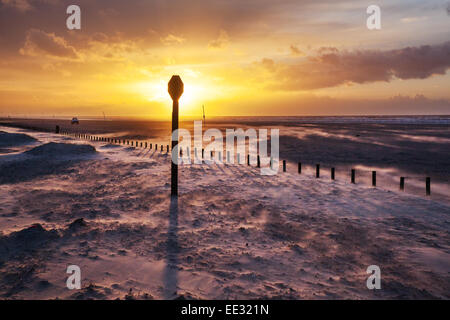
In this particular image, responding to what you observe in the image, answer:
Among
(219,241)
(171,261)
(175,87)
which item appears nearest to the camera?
(171,261)

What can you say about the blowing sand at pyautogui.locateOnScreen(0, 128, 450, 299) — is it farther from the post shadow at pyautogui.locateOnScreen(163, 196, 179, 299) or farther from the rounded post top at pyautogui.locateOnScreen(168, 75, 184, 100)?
the rounded post top at pyautogui.locateOnScreen(168, 75, 184, 100)

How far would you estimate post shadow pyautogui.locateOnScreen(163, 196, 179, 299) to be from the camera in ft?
15.0

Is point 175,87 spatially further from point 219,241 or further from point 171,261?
point 171,261

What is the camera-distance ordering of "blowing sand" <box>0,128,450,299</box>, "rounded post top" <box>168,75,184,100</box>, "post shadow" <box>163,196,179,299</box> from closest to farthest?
"post shadow" <box>163,196,179,299</box> < "blowing sand" <box>0,128,450,299</box> < "rounded post top" <box>168,75,184,100</box>

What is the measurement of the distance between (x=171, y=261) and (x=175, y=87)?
6.22m

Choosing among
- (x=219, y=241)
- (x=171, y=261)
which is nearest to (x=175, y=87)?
(x=219, y=241)

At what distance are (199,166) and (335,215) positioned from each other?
9.95 metres

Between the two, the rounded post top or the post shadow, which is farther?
the rounded post top

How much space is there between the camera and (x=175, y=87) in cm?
974

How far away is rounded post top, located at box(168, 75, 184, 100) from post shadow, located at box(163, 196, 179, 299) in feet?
13.4

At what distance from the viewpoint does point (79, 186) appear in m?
11.9

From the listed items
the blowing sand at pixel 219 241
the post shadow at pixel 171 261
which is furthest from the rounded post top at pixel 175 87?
the post shadow at pixel 171 261

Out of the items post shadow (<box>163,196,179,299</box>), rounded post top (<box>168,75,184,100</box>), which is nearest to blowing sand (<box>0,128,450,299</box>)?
post shadow (<box>163,196,179,299</box>)
